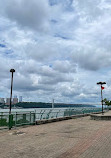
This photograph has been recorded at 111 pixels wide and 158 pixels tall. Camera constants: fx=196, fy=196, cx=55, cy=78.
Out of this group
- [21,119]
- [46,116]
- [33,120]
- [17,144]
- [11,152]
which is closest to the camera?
[11,152]

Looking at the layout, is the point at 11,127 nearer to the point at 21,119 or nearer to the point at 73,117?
the point at 21,119

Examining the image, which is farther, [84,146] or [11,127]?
[11,127]

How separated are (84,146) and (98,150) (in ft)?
3.15

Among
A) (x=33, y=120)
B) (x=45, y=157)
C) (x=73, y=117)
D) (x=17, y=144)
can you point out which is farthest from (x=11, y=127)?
(x=73, y=117)

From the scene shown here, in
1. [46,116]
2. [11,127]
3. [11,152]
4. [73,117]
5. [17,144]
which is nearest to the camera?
[11,152]

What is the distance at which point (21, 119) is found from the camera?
16766 mm

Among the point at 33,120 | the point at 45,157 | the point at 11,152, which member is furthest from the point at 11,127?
the point at 45,157

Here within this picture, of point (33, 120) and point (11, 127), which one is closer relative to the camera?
point (11, 127)

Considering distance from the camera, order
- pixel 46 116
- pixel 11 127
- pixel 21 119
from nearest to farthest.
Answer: pixel 11 127, pixel 21 119, pixel 46 116

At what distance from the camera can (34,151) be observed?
8391mm

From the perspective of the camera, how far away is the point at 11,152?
8.23 metres

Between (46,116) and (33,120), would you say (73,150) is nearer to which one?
(33,120)

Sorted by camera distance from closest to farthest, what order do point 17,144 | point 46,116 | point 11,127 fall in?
1. point 17,144
2. point 11,127
3. point 46,116

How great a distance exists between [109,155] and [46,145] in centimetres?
332
